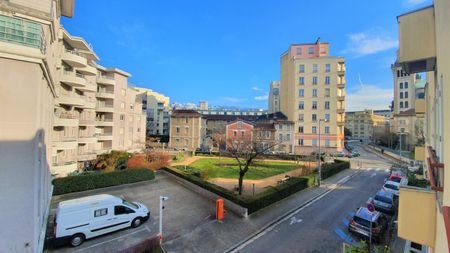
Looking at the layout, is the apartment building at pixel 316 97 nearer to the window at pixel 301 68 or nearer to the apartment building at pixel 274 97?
the window at pixel 301 68

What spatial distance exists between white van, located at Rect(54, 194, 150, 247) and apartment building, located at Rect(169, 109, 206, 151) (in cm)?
4130

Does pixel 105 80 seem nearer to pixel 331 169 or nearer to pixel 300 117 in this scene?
pixel 331 169

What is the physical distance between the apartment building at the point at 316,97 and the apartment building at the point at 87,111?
1395 inches

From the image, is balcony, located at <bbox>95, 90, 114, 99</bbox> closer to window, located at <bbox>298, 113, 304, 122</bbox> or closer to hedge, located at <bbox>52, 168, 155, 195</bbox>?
hedge, located at <bbox>52, 168, 155, 195</bbox>

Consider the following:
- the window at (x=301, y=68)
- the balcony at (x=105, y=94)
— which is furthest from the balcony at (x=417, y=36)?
the window at (x=301, y=68)

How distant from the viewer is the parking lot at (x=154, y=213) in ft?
37.1

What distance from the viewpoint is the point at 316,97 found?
49.6 meters

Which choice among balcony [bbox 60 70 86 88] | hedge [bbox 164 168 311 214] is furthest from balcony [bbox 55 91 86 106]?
hedge [bbox 164 168 311 214]

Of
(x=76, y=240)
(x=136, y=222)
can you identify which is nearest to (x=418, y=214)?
(x=136, y=222)

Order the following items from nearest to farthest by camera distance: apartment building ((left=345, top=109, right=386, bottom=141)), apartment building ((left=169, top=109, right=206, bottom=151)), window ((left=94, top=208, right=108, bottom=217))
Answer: window ((left=94, top=208, right=108, bottom=217)) < apartment building ((left=169, top=109, right=206, bottom=151)) < apartment building ((left=345, top=109, right=386, bottom=141))

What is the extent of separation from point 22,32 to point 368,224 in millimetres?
18725

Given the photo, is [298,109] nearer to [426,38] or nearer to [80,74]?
[80,74]

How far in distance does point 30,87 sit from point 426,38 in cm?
1321

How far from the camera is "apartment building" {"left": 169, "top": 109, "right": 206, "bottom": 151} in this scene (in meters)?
54.6
